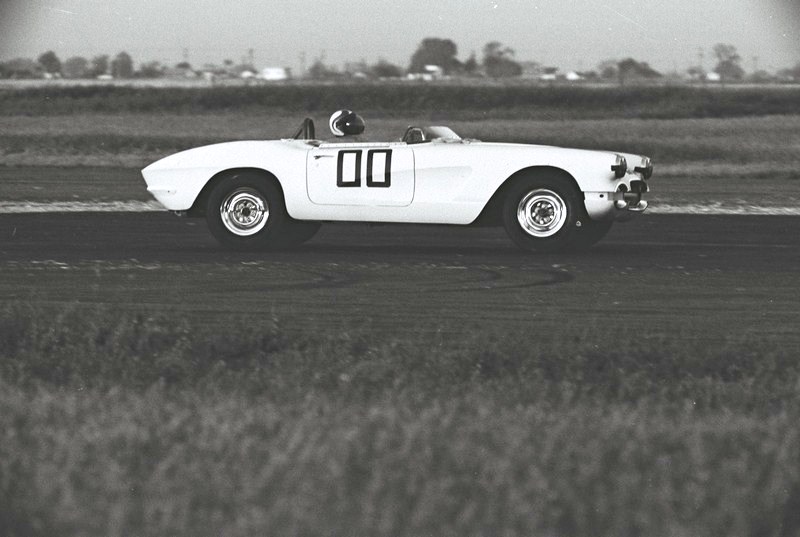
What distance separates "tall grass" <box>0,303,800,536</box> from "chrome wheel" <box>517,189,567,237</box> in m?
3.93

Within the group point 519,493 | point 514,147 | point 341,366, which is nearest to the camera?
point 519,493

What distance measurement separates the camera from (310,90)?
259 feet

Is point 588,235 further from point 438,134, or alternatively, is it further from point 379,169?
point 379,169

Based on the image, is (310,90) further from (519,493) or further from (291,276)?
(519,493)

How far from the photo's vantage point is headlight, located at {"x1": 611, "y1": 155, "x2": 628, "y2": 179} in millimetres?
11078

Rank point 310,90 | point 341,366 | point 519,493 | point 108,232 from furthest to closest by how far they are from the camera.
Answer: point 310,90, point 108,232, point 341,366, point 519,493

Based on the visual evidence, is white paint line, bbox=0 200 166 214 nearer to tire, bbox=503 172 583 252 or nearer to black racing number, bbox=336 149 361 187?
black racing number, bbox=336 149 361 187

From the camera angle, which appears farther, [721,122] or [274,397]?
[721,122]

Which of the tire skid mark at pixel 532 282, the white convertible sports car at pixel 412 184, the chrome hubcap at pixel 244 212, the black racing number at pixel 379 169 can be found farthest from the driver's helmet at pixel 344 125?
the tire skid mark at pixel 532 282

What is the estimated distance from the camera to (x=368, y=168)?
1121 centimetres

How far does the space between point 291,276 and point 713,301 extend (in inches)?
118

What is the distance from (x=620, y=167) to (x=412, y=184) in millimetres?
1654

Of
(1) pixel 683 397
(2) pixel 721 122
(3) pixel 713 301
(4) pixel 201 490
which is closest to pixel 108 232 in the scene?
(3) pixel 713 301

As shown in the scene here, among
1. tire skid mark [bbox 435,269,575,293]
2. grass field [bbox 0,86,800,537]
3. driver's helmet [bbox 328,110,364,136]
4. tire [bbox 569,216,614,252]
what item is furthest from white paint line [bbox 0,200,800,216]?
grass field [bbox 0,86,800,537]
